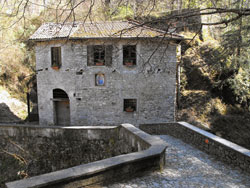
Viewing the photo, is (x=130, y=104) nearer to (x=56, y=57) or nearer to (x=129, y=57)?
(x=129, y=57)

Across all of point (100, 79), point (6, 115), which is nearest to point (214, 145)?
point (100, 79)

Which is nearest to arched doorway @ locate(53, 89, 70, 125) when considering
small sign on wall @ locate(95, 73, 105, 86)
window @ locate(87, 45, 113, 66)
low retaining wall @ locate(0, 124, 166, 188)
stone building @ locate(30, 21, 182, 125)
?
stone building @ locate(30, 21, 182, 125)

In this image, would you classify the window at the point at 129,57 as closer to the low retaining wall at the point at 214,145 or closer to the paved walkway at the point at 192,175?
the low retaining wall at the point at 214,145

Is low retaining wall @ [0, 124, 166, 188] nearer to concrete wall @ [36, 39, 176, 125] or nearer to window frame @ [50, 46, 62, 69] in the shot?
concrete wall @ [36, 39, 176, 125]

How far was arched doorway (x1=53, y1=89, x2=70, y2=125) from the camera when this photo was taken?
1416 centimetres

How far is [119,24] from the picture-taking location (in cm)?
1432

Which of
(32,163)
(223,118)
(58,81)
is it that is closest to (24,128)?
(32,163)

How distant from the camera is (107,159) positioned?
4203 millimetres

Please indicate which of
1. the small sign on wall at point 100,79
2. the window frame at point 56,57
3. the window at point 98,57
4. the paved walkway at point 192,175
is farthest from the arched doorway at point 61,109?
the paved walkway at point 192,175

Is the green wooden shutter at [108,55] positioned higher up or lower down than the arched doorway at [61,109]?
higher up

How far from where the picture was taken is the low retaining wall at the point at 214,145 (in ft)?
17.4

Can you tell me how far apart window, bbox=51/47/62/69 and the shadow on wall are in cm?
516

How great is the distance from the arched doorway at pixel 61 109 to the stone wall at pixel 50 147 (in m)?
5.22

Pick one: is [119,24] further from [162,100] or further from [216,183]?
[216,183]
